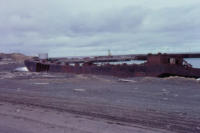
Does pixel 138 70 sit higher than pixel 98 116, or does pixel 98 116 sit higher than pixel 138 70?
pixel 138 70

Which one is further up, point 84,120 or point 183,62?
point 183,62

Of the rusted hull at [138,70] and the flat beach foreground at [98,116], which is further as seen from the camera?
the rusted hull at [138,70]

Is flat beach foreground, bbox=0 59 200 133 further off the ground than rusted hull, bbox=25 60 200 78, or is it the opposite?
rusted hull, bbox=25 60 200 78

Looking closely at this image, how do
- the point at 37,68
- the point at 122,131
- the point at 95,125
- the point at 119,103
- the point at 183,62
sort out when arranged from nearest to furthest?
the point at 122,131, the point at 95,125, the point at 119,103, the point at 183,62, the point at 37,68

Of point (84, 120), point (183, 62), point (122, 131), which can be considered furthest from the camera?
point (183, 62)

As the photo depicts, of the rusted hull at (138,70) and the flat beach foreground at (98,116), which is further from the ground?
the rusted hull at (138,70)

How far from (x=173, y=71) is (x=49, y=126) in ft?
45.4

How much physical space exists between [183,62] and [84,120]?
1489 cm

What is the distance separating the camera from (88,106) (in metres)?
7.41

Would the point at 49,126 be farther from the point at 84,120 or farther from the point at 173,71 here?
the point at 173,71

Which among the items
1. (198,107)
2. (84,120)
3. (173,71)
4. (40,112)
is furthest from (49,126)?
(173,71)

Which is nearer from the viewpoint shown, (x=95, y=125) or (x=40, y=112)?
(x=95, y=125)

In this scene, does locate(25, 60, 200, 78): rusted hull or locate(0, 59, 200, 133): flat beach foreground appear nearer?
locate(0, 59, 200, 133): flat beach foreground

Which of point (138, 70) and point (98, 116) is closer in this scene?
point (98, 116)
